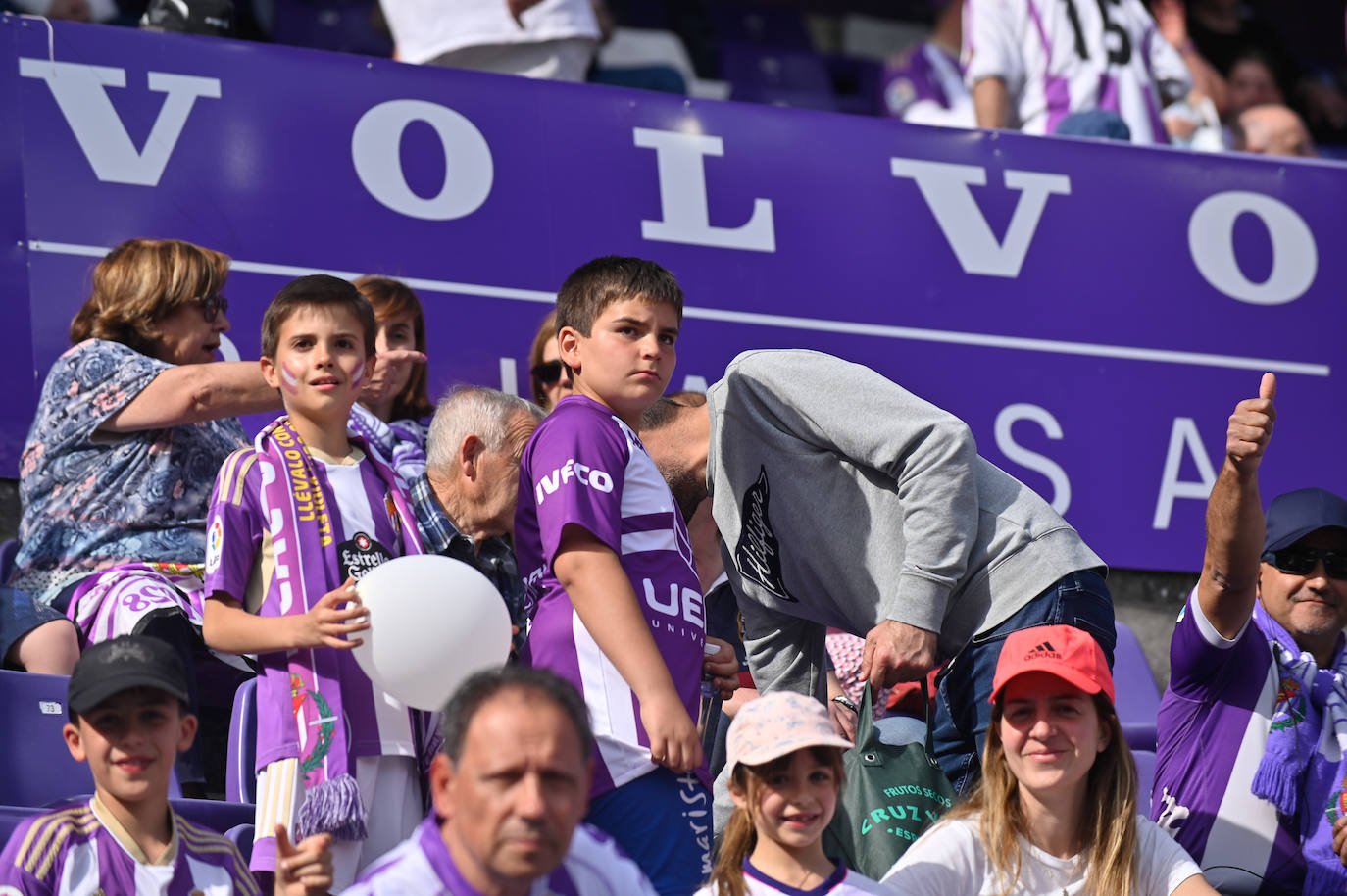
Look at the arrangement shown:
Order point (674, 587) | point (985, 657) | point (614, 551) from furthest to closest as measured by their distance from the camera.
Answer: point (985, 657)
point (674, 587)
point (614, 551)

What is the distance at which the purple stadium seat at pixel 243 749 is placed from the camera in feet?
11.6

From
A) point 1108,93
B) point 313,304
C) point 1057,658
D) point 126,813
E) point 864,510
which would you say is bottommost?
point 126,813

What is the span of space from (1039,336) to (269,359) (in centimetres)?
295

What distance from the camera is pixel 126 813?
2.74 m

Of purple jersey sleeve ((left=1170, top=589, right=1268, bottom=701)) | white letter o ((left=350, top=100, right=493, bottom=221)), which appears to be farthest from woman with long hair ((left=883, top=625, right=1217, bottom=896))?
white letter o ((left=350, top=100, right=493, bottom=221))

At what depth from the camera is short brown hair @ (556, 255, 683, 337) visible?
10.3 ft

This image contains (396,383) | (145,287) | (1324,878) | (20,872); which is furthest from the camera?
(396,383)

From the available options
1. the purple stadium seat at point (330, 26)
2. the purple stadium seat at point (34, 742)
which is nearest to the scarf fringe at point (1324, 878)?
the purple stadium seat at point (34, 742)

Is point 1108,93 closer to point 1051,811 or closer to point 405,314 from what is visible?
point 405,314

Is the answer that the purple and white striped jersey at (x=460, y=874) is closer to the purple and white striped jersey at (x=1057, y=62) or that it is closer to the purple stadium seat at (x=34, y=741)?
the purple stadium seat at (x=34, y=741)

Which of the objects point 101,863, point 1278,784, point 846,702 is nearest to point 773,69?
point 846,702

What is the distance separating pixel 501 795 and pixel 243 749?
157 cm

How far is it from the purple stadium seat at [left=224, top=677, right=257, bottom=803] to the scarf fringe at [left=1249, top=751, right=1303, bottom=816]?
2.10m

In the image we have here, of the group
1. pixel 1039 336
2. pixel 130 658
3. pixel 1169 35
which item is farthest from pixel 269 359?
pixel 1169 35
